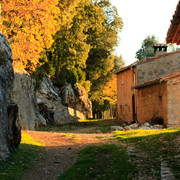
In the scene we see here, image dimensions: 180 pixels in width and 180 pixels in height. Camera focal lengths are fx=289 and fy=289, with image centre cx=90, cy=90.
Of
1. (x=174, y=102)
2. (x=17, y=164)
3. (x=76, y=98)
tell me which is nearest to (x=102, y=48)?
(x=76, y=98)

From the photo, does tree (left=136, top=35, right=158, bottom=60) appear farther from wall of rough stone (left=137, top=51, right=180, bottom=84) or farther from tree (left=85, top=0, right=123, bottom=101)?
wall of rough stone (left=137, top=51, right=180, bottom=84)

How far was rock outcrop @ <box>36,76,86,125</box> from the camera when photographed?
90.7 ft

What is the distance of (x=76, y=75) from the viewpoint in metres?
38.8

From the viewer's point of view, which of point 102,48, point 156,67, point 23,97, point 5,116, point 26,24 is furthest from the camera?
point 102,48

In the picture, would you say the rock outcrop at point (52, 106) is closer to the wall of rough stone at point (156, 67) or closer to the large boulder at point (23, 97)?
the large boulder at point (23, 97)

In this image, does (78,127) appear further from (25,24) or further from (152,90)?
(25,24)

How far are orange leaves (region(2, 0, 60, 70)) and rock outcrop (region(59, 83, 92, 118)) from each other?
1653 centimetres

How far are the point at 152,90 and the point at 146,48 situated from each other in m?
34.4

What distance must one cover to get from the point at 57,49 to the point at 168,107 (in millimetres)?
18280

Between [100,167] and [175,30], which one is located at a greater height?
[175,30]

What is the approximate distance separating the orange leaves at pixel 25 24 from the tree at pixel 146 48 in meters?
38.5

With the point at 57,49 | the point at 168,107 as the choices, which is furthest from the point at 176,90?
A: the point at 57,49

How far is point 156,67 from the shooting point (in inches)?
1071

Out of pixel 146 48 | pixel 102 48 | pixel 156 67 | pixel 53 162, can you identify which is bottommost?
pixel 53 162
